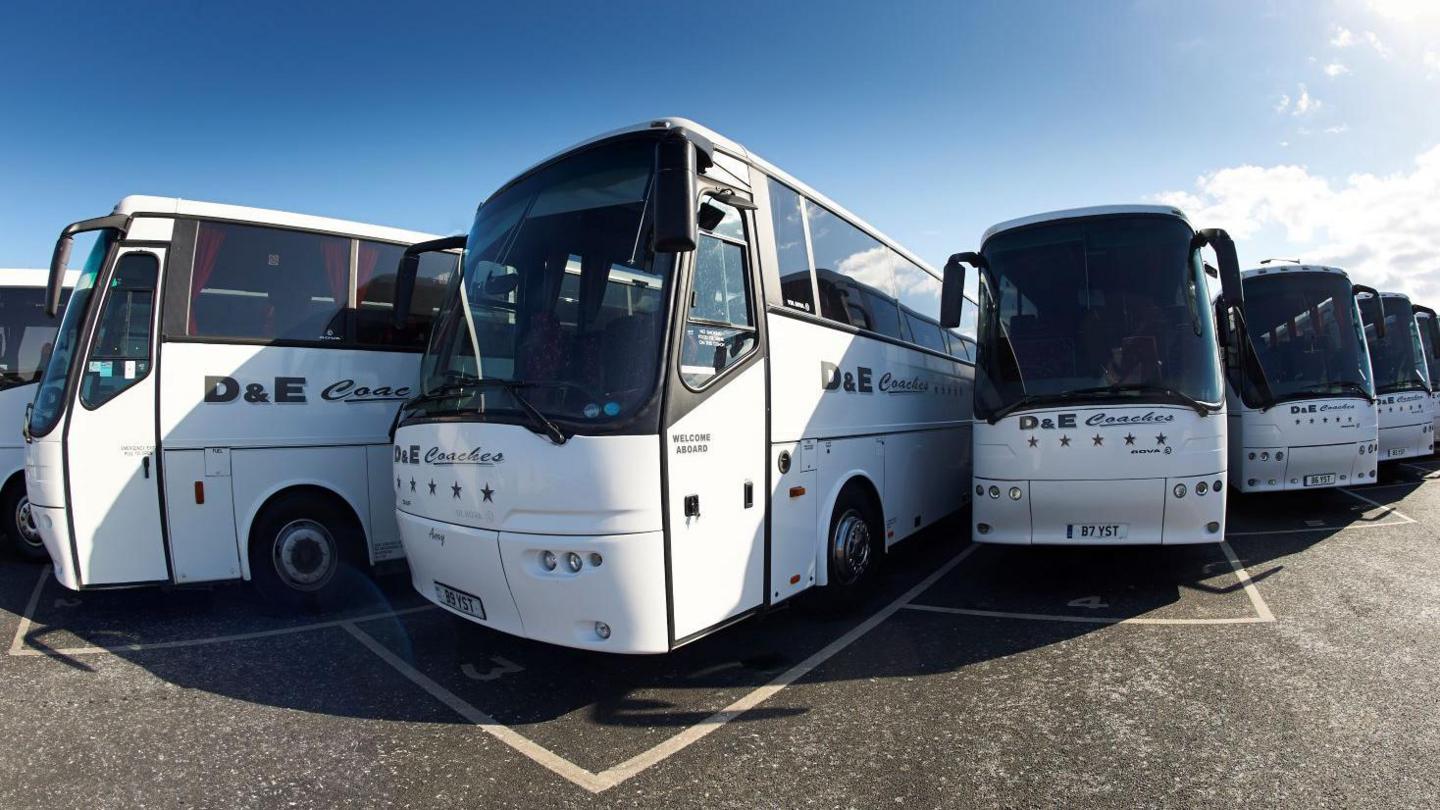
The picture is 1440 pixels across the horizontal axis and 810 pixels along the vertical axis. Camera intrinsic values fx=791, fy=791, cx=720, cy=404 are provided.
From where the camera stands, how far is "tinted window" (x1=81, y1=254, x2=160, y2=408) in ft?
19.0

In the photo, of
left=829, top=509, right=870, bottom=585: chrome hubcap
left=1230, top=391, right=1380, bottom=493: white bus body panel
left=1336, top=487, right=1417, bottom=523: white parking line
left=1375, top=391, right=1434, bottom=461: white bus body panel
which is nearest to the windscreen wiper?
left=829, top=509, right=870, bottom=585: chrome hubcap

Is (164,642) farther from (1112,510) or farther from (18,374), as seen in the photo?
(1112,510)

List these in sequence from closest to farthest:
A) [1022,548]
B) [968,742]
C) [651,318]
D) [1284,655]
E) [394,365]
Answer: [968,742], [651,318], [1284,655], [394,365], [1022,548]

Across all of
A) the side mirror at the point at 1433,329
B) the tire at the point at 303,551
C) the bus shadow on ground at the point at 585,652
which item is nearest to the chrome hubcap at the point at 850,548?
the bus shadow on ground at the point at 585,652

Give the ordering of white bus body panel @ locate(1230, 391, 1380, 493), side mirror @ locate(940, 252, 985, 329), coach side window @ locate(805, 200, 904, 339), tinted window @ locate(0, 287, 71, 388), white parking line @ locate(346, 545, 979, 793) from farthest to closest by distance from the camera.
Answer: white bus body panel @ locate(1230, 391, 1380, 493), tinted window @ locate(0, 287, 71, 388), side mirror @ locate(940, 252, 985, 329), coach side window @ locate(805, 200, 904, 339), white parking line @ locate(346, 545, 979, 793)

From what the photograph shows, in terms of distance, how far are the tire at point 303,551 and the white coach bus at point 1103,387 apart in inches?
211

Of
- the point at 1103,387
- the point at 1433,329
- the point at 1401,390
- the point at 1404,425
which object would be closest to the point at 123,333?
the point at 1103,387

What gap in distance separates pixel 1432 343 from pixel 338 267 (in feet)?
54.2

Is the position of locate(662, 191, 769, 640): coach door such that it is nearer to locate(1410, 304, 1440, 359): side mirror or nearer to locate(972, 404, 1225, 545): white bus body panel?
locate(972, 404, 1225, 545): white bus body panel

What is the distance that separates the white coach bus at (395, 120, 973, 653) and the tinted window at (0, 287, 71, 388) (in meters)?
6.76

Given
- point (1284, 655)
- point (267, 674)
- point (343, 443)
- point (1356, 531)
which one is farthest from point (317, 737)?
point (1356, 531)

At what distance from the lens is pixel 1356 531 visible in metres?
8.59

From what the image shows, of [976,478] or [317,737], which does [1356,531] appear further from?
[317,737]

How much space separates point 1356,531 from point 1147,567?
3.11 metres
